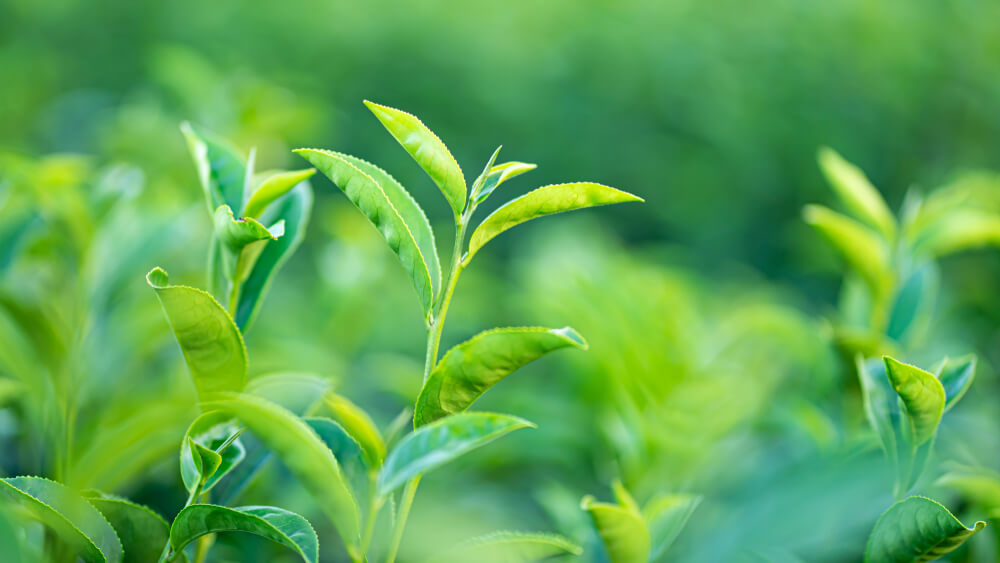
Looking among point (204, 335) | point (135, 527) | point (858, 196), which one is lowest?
point (135, 527)

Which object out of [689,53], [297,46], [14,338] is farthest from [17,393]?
[689,53]

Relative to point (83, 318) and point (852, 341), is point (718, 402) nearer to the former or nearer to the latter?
point (852, 341)

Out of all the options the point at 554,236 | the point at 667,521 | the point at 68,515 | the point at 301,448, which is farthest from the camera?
the point at 554,236

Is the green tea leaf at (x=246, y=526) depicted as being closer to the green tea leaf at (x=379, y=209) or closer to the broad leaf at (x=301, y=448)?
the broad leaf at (x=301, y=448)

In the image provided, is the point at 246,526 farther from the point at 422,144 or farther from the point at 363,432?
the point at 422,144

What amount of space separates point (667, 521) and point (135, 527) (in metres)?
0.55

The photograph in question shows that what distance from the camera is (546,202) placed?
63 centimetres

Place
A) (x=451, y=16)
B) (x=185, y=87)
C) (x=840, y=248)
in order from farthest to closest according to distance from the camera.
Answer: (x=451, y=16)
(x=185, y=87)
(x=840, y=248)

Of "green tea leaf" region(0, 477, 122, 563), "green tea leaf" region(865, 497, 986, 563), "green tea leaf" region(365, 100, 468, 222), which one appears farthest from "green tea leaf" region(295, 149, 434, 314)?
"green tea leaf" region(865, 497, 986, 563)

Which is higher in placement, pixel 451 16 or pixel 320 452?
pixel 451 16

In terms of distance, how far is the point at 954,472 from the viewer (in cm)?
85

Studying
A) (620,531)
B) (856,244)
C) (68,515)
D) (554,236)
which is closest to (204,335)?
(68,515)

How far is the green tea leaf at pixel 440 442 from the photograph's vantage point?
555 millimetres

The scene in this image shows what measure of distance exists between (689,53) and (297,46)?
1717 mm
